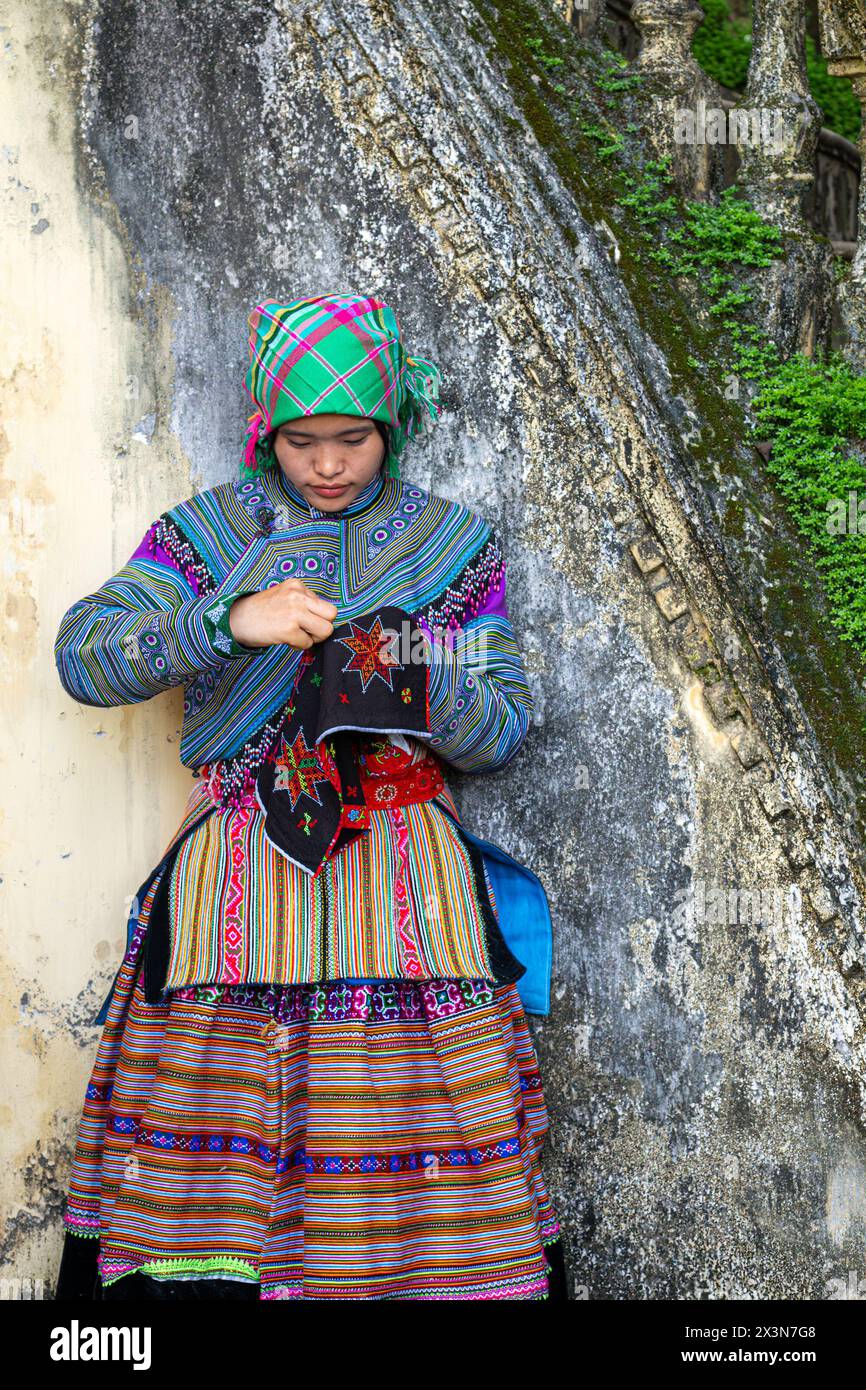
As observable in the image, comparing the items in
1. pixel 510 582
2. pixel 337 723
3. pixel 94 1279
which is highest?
pixel 510 582

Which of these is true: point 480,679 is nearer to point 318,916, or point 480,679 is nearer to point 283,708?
point 283,708

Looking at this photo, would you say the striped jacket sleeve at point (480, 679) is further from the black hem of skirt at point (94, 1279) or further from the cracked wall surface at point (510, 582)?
the black hem of skirt at point (94, 1279)

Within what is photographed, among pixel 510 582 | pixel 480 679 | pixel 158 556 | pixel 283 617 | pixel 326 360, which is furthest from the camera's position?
pixel 510 582

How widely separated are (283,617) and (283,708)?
1.06 feet

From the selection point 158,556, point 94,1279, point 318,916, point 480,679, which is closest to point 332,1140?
point 318,916

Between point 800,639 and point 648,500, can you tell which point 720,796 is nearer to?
point 800,639

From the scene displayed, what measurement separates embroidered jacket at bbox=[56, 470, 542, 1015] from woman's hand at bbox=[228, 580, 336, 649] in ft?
0.22

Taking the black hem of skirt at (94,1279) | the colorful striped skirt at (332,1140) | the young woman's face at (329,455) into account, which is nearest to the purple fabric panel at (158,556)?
the young woman's face at (329,455)

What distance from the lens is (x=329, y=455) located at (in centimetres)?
273

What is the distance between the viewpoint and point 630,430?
121 inches

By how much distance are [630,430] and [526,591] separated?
406 millimetres

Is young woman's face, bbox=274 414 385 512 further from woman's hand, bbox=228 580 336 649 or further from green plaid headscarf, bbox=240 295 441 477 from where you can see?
woman's hand, bbox=228 580 336 649

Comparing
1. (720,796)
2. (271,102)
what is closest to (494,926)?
(720,796)

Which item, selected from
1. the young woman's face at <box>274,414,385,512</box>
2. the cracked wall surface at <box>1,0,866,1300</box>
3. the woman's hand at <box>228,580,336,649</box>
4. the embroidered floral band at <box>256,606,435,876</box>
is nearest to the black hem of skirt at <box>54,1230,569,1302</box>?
the cracked wall surface at <box>1,0,866,1300</box>
